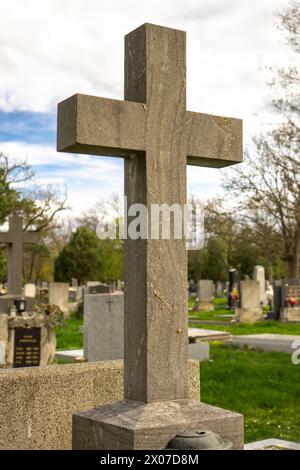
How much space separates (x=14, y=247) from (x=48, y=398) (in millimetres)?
11818

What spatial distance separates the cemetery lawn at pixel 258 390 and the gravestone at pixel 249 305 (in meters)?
9.82

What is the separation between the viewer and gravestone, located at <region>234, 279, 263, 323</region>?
864 inches

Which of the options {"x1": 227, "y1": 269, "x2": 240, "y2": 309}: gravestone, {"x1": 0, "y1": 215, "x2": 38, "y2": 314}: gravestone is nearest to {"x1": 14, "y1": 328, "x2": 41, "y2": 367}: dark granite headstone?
{"x1": 0, "y1": 215, "x2": 38, "y2": 314}: gravestone

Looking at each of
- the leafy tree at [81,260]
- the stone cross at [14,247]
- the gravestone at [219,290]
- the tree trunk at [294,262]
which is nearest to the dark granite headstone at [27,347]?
the stone cross at [14,247]

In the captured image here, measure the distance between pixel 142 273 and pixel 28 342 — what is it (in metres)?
7.58

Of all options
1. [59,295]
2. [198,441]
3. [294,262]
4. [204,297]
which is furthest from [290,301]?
[198,441]

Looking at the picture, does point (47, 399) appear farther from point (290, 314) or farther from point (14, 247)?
point (290, 314)

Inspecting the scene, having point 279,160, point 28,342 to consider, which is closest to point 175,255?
point 28,342

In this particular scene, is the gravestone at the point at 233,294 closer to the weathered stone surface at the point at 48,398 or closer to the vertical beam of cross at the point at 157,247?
the weathered stone surface at the point at 48,398

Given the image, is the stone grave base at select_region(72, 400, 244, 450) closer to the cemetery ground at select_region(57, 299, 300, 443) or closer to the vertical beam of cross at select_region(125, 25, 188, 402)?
the vertical beam of cross at select_region(125, 25, 188, 402)

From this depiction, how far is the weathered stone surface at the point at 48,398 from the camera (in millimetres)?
3770

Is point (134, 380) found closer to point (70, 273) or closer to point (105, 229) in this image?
point (105, 229)

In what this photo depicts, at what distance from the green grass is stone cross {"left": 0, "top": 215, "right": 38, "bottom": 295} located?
175 cm

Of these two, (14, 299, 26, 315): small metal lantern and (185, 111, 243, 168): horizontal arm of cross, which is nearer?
(185, 111, 243, 168): horizontal arm of cross
